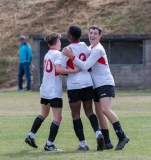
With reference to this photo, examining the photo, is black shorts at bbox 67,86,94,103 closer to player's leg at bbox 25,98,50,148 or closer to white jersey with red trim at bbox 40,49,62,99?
white jersey with red trim at bbox 40,49,62,99

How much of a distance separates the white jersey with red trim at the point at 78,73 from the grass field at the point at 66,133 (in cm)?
100

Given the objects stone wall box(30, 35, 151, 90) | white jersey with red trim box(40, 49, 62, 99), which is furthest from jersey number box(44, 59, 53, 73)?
stone wall box(30, 35, 151, 90)

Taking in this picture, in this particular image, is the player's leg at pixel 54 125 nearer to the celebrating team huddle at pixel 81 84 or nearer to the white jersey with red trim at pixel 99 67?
the celebrating team huddle at pixel 81 84

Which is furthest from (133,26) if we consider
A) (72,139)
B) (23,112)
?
(72,139)

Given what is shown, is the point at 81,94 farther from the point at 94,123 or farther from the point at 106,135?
the point at 106,135

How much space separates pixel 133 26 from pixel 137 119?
1583 centimetres

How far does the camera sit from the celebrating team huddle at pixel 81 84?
8.79m

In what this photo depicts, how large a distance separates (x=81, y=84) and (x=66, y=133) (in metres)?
2.57

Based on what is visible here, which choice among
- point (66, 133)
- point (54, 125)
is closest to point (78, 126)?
point (54, 125)

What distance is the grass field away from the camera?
8.35 metres

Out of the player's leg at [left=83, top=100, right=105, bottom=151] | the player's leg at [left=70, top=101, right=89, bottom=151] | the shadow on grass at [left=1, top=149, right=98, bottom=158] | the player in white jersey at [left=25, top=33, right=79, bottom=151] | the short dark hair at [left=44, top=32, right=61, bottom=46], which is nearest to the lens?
the shadow on grass at [left=1, top=149, right=98, bottom=158]

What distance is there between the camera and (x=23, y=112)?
1555 centimetres

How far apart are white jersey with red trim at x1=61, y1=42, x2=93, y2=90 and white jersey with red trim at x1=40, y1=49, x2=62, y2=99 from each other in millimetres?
163

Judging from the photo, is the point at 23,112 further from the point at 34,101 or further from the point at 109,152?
the point at 109,152
